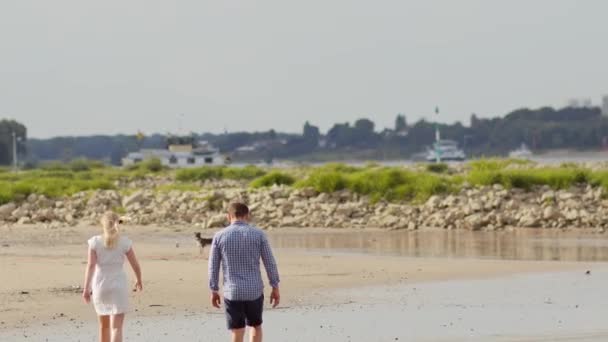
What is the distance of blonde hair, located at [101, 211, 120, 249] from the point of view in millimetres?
11906

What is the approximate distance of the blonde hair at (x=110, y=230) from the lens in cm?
1191

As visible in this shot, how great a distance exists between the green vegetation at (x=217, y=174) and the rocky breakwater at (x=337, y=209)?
1010 inches

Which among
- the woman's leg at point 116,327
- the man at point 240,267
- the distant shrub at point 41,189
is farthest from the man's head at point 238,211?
the distant shrub at point 41,189

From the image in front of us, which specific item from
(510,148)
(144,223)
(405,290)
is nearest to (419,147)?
(510,148)

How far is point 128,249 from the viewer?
12109mm

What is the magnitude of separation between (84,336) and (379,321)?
3.41m

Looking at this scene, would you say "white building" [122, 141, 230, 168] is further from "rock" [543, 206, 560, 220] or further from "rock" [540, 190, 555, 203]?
"rock" [543, 206, 560, 220]

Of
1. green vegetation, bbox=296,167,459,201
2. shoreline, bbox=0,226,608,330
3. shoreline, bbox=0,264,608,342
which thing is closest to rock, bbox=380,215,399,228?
green vegetation, bbox=296,167,459,201

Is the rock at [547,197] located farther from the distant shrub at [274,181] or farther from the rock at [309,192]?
the distant shrub at [274,181]

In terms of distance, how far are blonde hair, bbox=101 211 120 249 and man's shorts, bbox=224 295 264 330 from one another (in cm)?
120

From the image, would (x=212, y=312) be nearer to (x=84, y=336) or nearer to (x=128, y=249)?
(x=84, y=336)

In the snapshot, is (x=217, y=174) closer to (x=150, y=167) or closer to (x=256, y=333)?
(x=150, y=167)

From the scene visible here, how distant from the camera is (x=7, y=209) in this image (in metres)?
38.9

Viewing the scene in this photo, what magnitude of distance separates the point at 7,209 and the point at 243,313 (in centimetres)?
2840
